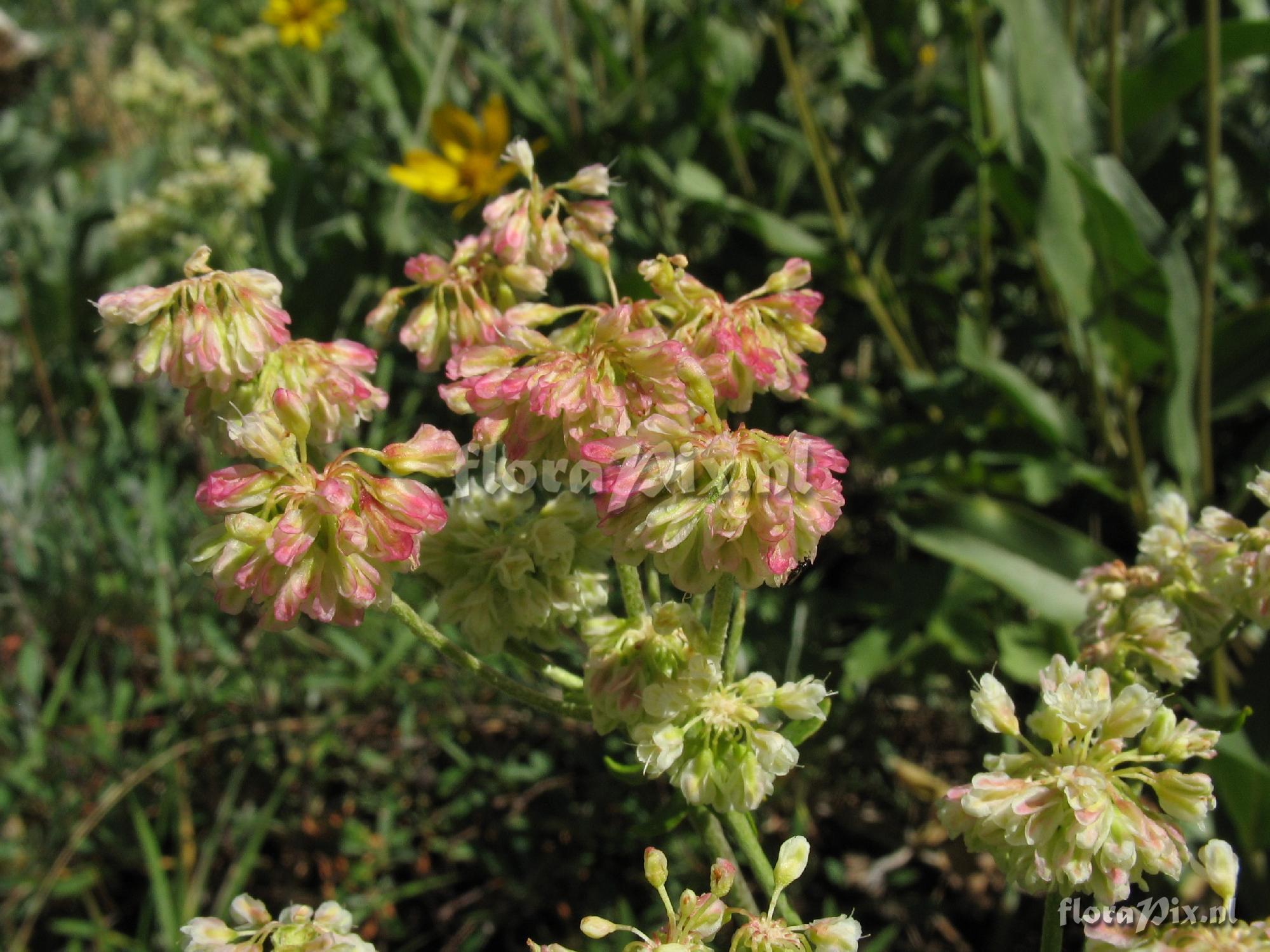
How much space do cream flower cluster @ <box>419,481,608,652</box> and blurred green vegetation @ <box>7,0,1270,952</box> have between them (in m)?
0.90

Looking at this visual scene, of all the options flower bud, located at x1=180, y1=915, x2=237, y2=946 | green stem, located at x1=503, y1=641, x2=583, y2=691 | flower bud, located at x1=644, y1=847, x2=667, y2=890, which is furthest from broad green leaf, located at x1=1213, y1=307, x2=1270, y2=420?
flower bud, located at x1=180, y1=915, x2=237, y2=946

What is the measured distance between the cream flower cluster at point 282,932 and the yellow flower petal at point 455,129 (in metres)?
2.22

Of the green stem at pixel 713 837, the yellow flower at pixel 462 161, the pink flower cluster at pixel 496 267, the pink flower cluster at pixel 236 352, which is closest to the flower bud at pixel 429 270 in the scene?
the pink flower cluster at pixel 496 267

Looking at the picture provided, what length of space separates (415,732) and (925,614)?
1.08 metres

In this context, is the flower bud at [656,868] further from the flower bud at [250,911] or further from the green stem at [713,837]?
the flower bud at [250,911]

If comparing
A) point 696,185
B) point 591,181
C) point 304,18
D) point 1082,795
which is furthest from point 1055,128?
point 304,18

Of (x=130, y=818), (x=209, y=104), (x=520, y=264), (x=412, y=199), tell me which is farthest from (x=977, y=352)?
(x=209, y=104)

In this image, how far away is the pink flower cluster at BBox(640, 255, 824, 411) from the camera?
3.11ft

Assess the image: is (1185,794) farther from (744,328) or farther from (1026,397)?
(1026,397)

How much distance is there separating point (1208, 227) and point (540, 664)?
4.65ft

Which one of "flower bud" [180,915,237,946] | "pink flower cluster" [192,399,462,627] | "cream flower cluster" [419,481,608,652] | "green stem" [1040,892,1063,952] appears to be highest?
"pink flower cluster" [192,399,462,627]

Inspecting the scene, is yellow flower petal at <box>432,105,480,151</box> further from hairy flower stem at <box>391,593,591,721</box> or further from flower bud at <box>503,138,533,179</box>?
hairy flower stem at <box>391,593,591,721</box>

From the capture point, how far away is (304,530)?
83 cm

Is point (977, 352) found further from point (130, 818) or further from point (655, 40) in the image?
point (130, 818)
